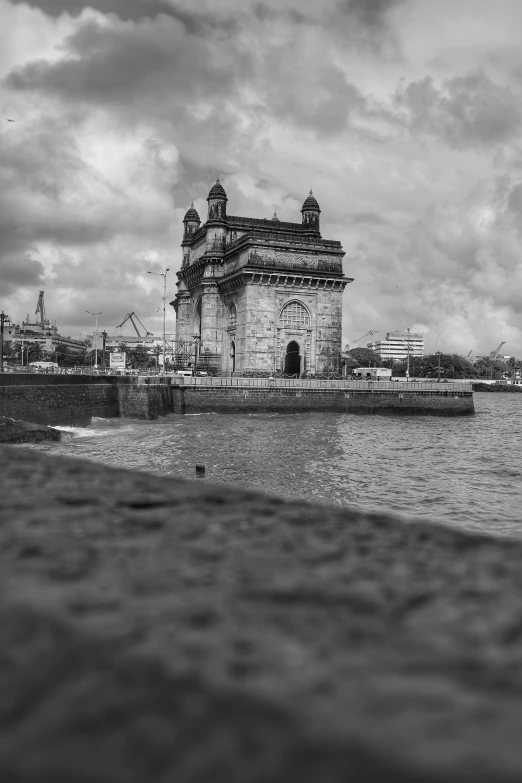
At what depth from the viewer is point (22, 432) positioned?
70.2 ft

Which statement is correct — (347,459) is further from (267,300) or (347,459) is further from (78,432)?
(267,300)

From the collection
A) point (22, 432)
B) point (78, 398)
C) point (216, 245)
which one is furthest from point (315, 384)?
point (22, 432)

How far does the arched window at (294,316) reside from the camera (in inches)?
2013

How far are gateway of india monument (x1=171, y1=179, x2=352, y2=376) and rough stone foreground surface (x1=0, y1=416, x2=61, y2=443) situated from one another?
28.4m

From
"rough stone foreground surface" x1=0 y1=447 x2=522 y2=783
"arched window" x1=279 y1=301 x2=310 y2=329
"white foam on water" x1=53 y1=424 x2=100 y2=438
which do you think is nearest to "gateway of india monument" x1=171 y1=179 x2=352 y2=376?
"arched window" x1=279 y1=301 x2=310 y2=329

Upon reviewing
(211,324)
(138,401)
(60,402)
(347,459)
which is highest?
(211,324)

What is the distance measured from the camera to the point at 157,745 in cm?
69

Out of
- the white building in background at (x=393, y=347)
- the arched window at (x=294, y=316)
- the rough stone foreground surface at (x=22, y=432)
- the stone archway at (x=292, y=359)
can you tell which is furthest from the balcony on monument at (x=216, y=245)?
the white building in background at (x=393, y=347)

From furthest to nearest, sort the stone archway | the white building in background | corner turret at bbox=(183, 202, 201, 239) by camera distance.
Answer: the white building in background, corner turret at bbox=(183, 202, 201, 239), the stone archway

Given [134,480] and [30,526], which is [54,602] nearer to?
[30,526]

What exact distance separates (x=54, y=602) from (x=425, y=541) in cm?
78

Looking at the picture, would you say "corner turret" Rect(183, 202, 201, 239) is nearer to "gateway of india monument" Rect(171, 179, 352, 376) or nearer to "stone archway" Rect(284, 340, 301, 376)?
"gateway of india monument" Rect(171, 179, 352, 376)

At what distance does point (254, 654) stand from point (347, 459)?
19.4 meters

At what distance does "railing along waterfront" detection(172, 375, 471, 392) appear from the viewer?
134 ft
